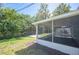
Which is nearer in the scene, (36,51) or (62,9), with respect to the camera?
(62,9)

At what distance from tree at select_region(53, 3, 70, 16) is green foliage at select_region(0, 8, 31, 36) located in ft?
2.42

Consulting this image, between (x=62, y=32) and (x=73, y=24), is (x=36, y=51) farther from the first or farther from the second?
(x=73, y=24)

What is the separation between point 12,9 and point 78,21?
1.75m

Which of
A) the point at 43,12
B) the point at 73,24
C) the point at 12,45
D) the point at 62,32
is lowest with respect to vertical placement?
the point at 12,45

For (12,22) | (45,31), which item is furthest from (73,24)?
(12,22)

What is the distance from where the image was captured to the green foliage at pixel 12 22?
6055mm

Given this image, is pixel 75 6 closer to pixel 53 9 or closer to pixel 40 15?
pixel 53 9

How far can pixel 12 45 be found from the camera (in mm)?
6180

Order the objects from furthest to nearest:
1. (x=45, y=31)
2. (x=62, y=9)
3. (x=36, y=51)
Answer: (x=45, y=31) < (x=36, y=51) < (x=62, y=9)

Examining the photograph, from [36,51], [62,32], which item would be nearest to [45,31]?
[62,32]

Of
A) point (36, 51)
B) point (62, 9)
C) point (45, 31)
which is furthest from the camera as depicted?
point (45, 31)

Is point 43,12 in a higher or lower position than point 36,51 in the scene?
higher

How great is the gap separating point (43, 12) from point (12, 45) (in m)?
1.21

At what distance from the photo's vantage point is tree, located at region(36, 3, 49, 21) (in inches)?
238
